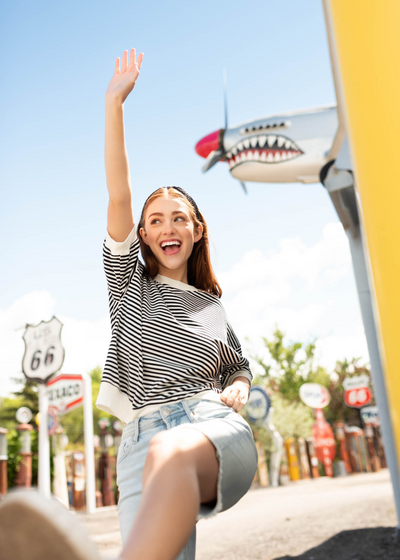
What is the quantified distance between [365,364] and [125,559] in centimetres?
2743

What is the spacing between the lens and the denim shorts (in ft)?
3.29

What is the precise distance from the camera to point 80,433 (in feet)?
99.3

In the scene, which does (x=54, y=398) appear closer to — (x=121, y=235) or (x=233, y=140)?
(x=233, y=140)

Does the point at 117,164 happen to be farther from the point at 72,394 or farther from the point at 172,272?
the point at 72,394

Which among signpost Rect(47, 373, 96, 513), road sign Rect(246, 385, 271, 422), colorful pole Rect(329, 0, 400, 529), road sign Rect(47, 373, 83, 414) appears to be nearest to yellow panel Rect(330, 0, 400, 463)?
colorful pole Rect(329, 0, 400, 529)

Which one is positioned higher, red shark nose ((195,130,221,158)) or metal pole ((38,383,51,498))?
red shark nose ((195,130,221,158))

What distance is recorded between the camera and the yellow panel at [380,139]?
874 mm

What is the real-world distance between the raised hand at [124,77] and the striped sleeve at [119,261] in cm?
37

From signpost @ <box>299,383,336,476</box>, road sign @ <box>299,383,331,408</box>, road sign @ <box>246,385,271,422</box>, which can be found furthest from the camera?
road sign @ <box>299,383,331,408</box>

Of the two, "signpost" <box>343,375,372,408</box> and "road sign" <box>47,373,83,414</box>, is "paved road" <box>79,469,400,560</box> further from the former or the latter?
"signpost" <box>343,375,372,408</box>

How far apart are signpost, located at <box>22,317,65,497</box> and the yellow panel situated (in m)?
8.25

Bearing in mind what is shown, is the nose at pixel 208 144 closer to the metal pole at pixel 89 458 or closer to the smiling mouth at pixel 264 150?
the smiling mouth at pixel 264 150

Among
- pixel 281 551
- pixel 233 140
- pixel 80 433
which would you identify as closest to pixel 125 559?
pixel 281 551

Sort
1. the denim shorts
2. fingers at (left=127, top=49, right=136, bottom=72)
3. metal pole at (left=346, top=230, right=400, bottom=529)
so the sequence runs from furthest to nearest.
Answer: metal pole at (left=346, top=230, right=400, bottom=529) < fingers at (left=127, top=49, right=136, bottom=72) < the denim shorts
